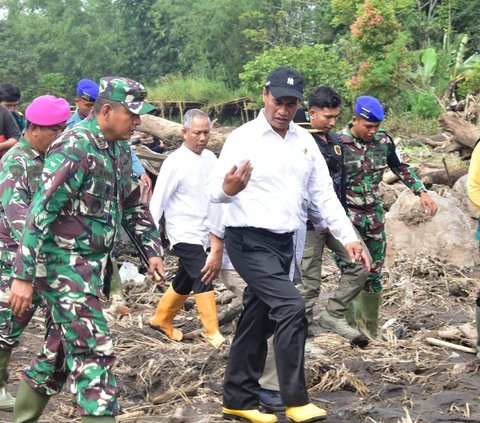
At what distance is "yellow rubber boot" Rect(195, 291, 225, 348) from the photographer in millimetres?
8344

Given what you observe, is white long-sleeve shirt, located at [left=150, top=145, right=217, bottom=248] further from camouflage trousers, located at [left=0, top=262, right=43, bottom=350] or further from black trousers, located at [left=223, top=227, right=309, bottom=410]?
black trousers, located at [left=223, top=227, right=309, bottom=410]

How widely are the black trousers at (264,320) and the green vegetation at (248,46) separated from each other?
16540 mm

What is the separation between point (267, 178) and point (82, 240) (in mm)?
1247

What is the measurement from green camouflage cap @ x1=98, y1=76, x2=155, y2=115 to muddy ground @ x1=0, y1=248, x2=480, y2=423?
2.01m

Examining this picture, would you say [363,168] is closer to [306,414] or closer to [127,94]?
[306,414]

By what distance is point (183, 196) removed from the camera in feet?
27.8

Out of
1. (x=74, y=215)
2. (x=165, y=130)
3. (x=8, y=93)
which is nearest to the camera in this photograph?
(x=74, y=215)

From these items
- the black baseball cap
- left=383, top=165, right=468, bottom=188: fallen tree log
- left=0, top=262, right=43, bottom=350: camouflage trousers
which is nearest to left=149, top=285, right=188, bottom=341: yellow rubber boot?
left=0, top=262, right=43, bottom=350: camouflage trousers

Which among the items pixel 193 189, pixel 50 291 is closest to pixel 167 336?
pixel 193 189

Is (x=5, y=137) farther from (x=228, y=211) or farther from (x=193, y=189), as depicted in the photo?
(x=228, y=211)

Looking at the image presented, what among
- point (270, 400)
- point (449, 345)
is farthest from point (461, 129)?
point (270, 400)

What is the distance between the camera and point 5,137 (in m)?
9.75

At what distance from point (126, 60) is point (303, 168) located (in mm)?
42197

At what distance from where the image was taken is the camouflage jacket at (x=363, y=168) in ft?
26.2
